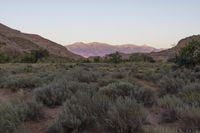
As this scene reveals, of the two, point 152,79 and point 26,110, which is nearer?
point 26,110

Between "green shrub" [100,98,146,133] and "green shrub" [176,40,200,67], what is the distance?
18.3 m

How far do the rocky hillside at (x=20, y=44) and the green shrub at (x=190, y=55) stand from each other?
2849 inches

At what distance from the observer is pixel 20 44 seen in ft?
416

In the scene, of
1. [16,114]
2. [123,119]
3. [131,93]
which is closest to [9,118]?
[16,114]

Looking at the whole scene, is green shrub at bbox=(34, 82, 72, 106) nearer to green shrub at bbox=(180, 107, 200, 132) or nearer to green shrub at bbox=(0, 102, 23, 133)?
green shrub at bbox=(0, 102, 23, 133)

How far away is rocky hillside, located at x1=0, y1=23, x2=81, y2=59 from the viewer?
96.3 metres

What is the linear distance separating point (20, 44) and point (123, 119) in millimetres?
124892

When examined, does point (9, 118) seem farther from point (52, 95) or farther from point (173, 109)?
point (173, 109)

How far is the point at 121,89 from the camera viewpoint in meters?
10.3

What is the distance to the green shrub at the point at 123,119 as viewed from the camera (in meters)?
6.22

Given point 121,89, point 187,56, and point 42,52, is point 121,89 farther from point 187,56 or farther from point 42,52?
point 42,52

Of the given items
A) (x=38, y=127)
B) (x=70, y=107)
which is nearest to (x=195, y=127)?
(x=70, y=107)

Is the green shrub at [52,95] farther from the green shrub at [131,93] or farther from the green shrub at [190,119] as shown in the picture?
the green shrub at [190,119]

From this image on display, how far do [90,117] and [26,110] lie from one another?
1872 mm
